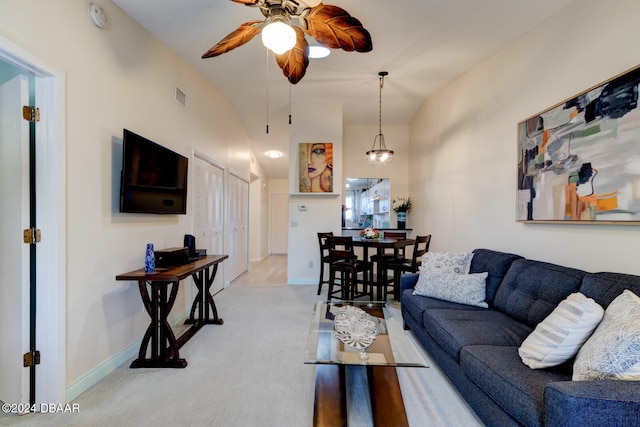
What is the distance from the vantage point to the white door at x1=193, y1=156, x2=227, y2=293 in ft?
12.5

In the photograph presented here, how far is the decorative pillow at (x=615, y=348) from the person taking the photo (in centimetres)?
116

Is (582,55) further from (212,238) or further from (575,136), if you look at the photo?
(212,238)

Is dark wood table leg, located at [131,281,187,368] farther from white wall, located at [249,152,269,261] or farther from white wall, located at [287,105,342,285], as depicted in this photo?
white wall, located at [249,152,269,261]

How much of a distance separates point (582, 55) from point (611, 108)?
0.51 m

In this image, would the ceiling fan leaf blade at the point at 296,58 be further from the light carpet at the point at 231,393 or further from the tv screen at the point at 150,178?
the light carpet at the point at 231,393

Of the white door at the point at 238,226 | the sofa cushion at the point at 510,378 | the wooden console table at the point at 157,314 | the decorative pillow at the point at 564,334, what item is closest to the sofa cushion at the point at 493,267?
the sofa cushion at the point at 510,378

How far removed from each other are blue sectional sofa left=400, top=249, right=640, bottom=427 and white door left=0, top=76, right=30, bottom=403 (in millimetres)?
2668

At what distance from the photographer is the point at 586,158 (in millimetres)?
1990

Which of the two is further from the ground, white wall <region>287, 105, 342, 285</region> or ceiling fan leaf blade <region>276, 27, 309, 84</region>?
ceiling fan leaf blade <region>276, 27, 309, 84</region>

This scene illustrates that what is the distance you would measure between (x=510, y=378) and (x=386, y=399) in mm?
677

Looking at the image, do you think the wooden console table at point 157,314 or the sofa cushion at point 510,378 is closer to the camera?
the sofa cushion at point 510,378

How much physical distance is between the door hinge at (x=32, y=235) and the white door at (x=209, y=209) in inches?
75.5

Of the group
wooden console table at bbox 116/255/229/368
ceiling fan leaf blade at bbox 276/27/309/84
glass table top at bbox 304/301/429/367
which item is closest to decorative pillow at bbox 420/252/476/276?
glass table top at bbox 304/301/429/367

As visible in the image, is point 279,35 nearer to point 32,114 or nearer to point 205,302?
point 32,114
